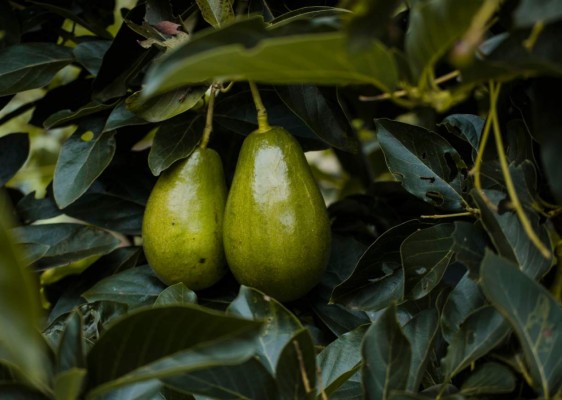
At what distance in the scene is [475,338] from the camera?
0.62 m

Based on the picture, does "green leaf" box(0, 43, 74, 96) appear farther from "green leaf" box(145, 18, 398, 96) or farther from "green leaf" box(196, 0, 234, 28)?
"green leaf" box(145, 18, 398, 96)

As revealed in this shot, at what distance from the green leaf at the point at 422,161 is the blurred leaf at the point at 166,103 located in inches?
9.2

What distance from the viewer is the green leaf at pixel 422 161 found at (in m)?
0.83

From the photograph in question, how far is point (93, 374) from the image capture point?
55 cm

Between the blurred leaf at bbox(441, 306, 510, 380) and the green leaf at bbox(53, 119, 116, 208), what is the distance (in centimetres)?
54

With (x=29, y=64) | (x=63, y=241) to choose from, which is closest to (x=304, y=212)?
(x=63, y=241)

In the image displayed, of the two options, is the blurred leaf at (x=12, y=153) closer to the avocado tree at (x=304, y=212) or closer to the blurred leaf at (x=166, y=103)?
the avocado tree at (x=304, y=212)

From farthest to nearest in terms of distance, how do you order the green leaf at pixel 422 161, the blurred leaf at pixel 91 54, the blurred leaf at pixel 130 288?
the blurred leaf at pixel 91 54 → the blurred leaf at pixel 130 288 → the green leaf at pixel 422 161

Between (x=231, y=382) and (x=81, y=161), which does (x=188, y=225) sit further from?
(x=231, y=382)

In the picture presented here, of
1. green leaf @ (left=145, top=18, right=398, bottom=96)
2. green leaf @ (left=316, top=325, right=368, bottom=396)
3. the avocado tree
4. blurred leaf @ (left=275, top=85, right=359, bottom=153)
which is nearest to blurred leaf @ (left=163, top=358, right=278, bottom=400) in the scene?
the avocado tree

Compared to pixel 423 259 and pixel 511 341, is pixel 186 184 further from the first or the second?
pixel 511 341

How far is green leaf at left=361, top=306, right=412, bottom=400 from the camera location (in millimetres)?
586

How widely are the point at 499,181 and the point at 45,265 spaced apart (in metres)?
0.63

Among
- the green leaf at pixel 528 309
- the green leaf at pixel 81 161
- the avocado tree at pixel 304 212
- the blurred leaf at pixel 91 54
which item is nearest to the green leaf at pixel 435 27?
the avocado tree at pixel 304 212
